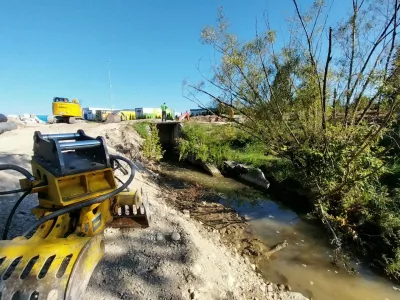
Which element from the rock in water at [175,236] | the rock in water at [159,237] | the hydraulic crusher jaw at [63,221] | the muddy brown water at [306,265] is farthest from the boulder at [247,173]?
the hydraulic crusher jaw at [63,221]

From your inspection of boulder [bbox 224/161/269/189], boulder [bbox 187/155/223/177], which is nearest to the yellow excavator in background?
boulder [bbox 187/155/223/177]

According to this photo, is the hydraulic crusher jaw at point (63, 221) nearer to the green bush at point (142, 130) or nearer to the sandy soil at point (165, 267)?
the sandy soil at point (165, 267)

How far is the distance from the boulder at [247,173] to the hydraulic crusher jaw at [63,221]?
25.2 feet

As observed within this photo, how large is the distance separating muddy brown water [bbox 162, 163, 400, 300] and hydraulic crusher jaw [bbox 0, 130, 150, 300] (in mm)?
3122

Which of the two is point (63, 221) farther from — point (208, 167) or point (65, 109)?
point (65, 109)

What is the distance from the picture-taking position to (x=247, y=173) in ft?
33.6

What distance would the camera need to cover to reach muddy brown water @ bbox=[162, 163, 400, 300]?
391 cm

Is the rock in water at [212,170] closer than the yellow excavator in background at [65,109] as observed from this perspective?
Yes

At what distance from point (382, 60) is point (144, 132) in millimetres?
11387

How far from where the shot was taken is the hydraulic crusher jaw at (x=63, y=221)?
50.2 inches

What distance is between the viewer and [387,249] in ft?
15.8

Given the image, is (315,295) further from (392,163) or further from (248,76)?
(392,163)

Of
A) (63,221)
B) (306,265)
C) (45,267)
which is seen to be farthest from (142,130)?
(45,267)

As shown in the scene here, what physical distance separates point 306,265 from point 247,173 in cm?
585
